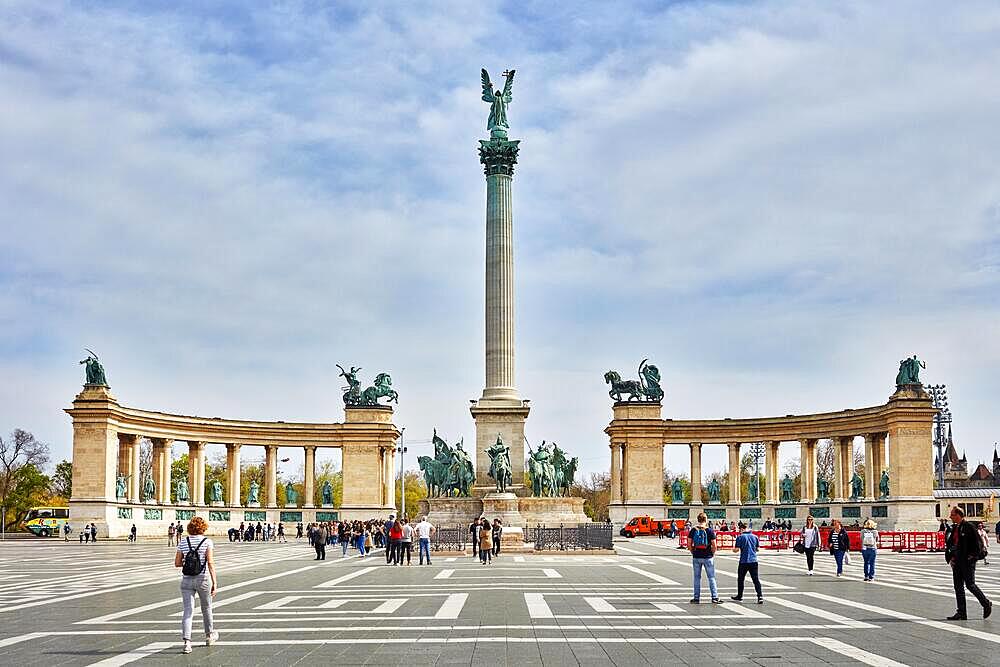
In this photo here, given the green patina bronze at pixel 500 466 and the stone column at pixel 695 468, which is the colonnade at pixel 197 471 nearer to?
Answer: the stone column at pixel 695 468

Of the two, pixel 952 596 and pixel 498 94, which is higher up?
pixel 498 94

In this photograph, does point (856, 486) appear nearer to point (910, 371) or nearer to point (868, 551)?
point (910, 371)

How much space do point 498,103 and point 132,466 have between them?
48.5 m

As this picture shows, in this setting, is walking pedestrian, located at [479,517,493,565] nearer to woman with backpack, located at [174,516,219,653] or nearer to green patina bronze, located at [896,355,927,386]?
woman with backpack, located at [174,516,219,653]

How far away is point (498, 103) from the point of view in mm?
80438

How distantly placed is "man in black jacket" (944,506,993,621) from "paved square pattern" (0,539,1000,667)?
1.30 feet

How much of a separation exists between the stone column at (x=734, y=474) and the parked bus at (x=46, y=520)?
6083 centimetres

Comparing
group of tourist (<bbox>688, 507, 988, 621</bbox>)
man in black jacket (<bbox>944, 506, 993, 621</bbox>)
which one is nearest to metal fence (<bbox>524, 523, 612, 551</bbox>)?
group of tourist (<bbox>688, 507, 988, 621</bbox>)

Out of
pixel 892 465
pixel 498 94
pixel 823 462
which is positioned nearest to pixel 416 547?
pixel 498 94

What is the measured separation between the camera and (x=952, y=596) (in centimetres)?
2870

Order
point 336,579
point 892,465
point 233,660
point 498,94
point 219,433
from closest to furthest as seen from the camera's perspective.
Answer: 1. point 233,660
2. point 336,579
3. point 498,94
4. point 892,465
5. point 219,433

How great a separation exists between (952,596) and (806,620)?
8638mm

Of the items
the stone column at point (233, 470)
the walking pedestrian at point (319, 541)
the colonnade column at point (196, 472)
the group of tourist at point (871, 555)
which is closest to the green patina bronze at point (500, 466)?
the walking pedestrian at point (319, 541)

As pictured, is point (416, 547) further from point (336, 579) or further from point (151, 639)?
point (151, 639)
